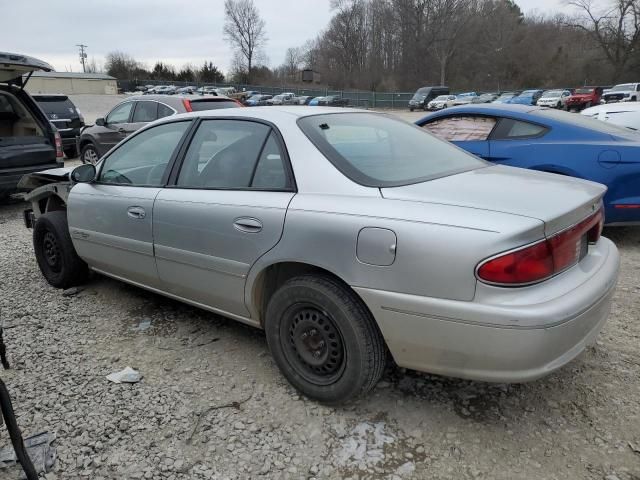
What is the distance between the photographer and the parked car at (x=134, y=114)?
9.23 metres

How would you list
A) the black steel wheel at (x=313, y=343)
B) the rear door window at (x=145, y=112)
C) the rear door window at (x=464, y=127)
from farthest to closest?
1. the rear door window at (x=145, y=112)
2. the rear door window at (x=464, y=127)
3. the black steel wheel at (x=313, y=343)

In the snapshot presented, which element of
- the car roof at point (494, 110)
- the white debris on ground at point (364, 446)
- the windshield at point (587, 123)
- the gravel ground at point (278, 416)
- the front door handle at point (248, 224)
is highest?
the car roof at point (494, 110)

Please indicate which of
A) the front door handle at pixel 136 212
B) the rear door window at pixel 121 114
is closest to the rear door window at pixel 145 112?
the rear door window at pixel 121 114

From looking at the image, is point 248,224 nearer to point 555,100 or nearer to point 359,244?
point 359,244

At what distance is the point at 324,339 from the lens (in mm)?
2547

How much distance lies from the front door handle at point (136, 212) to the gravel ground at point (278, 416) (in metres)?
0.82

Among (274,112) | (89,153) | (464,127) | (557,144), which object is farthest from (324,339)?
(89,153)

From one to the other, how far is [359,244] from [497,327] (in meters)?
0.68

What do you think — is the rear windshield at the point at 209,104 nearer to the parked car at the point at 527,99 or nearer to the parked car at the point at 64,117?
the parked car at the point at 64,117

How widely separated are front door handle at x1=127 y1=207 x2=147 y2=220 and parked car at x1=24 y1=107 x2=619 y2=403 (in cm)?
2

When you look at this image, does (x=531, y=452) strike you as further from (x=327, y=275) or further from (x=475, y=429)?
(x=327, y=275)

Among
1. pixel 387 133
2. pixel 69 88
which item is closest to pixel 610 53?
pixel 69 88

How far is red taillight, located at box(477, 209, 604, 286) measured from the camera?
202 cm

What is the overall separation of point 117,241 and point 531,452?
115 inches
